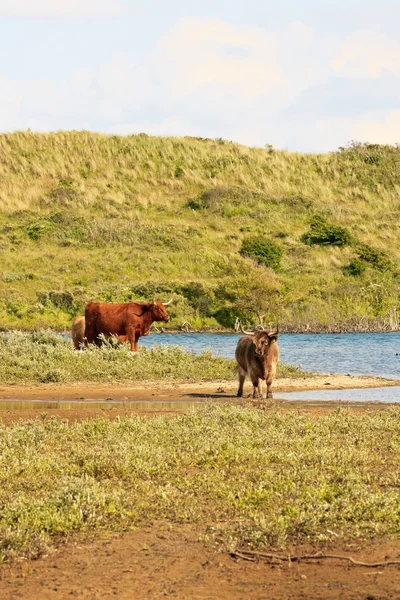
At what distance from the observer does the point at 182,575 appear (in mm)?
6707

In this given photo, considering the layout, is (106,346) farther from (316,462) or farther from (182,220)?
(182,220)

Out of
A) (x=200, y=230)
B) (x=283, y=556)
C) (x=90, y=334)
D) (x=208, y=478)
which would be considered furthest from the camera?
(x=200, y=230)

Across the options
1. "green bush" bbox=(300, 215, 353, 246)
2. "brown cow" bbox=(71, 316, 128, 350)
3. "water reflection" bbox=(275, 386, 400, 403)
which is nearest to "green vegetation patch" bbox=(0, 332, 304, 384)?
"water reflection" bbox=(275, 386, 400, 403)

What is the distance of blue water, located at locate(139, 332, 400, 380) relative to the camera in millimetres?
26266

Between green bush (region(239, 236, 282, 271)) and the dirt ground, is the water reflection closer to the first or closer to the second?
the dirt ground

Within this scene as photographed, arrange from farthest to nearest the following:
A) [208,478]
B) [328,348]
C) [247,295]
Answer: [247,295] → [328,348] → [208,478]

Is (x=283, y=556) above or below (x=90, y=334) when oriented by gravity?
below

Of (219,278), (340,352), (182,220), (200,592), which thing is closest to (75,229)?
(182,220)

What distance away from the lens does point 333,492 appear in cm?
858

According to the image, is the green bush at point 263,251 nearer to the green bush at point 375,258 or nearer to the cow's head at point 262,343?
the green bush at point 375,258

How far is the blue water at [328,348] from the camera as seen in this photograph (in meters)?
26.3

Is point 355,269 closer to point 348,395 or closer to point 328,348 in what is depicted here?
point 328,348

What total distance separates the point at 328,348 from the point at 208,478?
23423mm

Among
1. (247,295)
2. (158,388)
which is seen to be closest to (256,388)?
(158,388)
